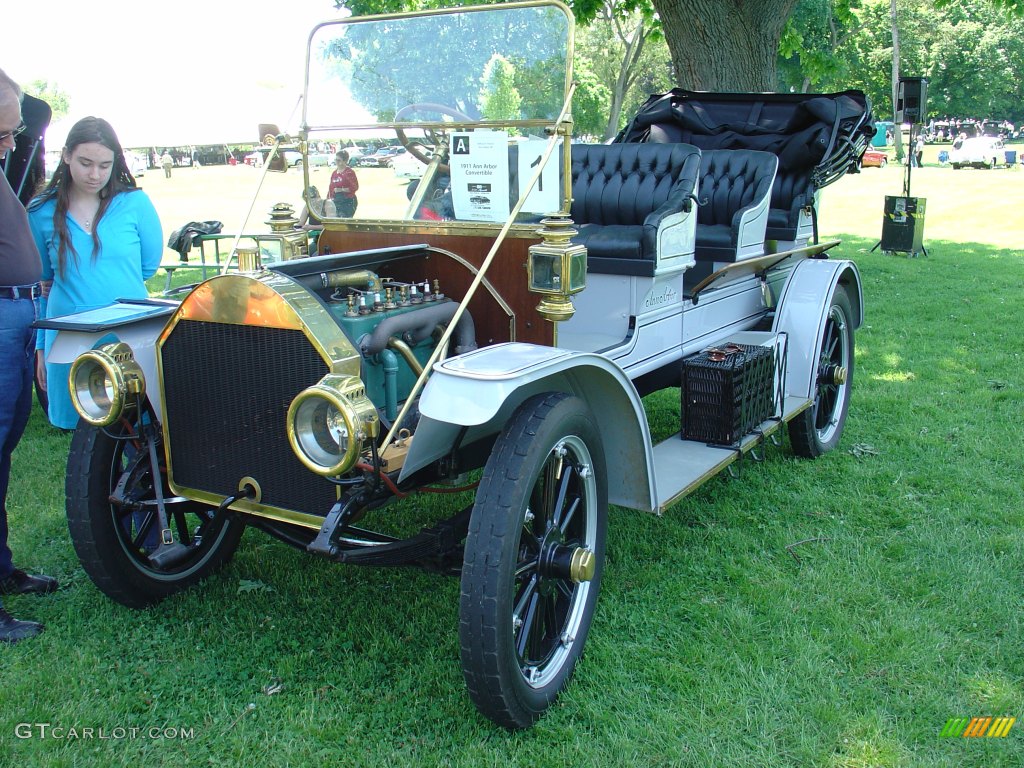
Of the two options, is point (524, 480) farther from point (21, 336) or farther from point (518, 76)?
point (21, 336)

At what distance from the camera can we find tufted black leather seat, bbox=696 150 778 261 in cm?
455

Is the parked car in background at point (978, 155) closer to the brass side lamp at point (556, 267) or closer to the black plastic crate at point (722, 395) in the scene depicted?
the black plastic crate at point (722, 395)

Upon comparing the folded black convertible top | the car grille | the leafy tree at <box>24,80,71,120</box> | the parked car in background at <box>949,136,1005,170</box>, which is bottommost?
the car grille

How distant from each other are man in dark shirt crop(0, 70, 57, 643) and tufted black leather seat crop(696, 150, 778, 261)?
3.19 m

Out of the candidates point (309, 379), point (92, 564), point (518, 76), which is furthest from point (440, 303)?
point (92, 564)

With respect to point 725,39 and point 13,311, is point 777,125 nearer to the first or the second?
point 725,39

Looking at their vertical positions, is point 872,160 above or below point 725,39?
below

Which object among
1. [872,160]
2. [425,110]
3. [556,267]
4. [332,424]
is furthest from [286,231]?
[872,160]

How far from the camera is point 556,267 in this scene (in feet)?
9.54

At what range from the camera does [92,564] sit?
2.91 meters

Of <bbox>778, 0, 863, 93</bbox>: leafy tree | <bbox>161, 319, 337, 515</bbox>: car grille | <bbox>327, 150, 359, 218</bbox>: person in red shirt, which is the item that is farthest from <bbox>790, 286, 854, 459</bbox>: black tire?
<bbox>778, 0, 863, 93</bbox>: leafy tree

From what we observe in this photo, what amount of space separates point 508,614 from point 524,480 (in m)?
0.37

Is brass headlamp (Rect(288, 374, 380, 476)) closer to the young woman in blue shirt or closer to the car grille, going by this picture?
the car grille

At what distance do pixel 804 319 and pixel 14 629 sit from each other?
3.85 metres
